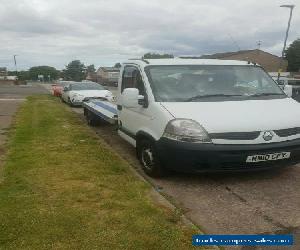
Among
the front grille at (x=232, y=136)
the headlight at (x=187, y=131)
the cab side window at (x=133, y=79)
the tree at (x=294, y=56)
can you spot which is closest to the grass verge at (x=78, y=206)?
the headlight at (x=187, y=131)

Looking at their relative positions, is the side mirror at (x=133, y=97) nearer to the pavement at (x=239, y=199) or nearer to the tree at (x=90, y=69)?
the pavement at (x=239, y=199)

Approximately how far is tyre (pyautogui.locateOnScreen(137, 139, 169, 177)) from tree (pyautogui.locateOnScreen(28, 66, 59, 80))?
14821 cm

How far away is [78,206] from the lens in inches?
186

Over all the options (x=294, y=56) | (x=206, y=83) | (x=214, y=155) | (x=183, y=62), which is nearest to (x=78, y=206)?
(x=214, y=155)

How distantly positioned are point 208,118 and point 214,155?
0.50 meters

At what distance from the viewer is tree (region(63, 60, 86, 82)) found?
13788 cm

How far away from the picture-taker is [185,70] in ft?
21.6

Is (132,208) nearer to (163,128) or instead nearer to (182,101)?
(163,128)

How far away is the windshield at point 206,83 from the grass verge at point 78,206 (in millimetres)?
1402

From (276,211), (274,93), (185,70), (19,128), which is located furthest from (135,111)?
(19,128)

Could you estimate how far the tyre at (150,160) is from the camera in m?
5.84

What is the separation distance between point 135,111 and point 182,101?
108 centimetres

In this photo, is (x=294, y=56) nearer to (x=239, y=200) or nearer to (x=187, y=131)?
(x=187, y=131)

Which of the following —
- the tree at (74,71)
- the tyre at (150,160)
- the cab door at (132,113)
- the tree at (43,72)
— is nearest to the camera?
the tyre at (150,160)
